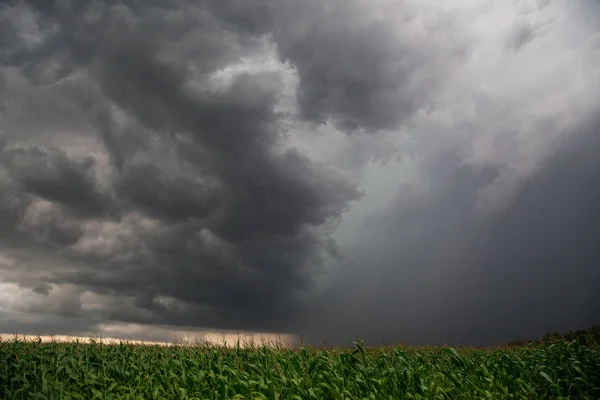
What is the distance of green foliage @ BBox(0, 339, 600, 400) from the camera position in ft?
48.8

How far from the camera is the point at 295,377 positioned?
15.4 meters

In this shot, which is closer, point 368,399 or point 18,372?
point 368,399

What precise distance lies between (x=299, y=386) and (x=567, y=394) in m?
8.14

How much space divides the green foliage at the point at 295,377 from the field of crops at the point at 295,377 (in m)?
0.03

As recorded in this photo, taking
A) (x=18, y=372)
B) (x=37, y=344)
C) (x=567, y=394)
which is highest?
(x=37, y=344)

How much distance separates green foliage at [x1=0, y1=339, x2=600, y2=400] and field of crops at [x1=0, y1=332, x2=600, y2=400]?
Answer: 0.03 meters

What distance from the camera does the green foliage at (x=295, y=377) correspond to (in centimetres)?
1488

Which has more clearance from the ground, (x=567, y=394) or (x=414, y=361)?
(x=414, y=361)

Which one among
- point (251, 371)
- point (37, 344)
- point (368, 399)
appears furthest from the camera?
point (37, 344)

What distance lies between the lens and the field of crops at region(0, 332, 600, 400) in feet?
48.9

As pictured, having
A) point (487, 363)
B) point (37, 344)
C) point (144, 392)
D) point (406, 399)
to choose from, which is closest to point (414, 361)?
point (487, 363)

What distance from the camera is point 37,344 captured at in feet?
80.7

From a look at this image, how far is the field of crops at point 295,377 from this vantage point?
14.9 m

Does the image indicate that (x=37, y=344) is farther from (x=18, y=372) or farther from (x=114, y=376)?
(x=114, y=376)
